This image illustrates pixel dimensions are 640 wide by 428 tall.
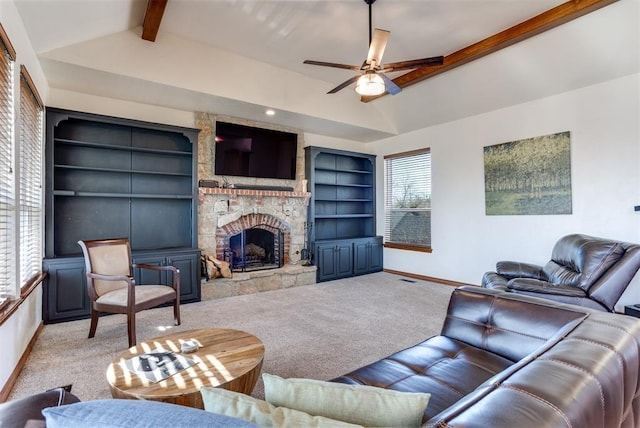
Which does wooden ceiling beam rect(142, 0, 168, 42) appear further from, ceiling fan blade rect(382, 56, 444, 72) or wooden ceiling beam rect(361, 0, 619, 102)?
wooden ceiling beam rect(361, 0, 619, 102)

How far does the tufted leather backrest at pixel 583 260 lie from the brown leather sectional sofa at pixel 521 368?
150cm

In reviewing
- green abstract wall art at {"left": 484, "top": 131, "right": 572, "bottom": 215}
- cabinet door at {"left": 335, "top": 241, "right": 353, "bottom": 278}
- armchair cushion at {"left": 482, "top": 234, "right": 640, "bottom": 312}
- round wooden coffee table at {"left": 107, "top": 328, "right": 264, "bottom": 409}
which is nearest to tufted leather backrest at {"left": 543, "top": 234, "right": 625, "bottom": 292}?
armchair cushion at {"left": 482, "top": 234, "right": 640, "bottom": 312}

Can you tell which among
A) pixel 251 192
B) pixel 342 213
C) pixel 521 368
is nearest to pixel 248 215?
pixel 251 192

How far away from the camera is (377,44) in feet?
9.42

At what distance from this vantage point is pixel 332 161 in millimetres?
6613

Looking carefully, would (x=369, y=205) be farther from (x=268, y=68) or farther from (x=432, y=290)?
(x=268, y=68)

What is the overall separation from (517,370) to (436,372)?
74 cm

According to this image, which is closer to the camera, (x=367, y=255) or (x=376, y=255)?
(x=367, y=255)

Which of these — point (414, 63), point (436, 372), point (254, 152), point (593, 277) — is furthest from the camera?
point (254, 152)

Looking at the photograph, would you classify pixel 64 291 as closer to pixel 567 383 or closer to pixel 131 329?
pixel 131 329

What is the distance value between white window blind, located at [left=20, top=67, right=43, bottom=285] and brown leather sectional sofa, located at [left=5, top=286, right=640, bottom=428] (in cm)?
274

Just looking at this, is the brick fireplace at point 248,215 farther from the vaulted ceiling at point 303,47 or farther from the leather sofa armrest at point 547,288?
the leather sofa armrest at point 547,288

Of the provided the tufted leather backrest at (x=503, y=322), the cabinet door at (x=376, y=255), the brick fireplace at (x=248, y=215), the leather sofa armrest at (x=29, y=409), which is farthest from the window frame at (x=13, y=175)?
the cabinet door at (x=376, y=255)

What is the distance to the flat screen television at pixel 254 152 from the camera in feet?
16.8
